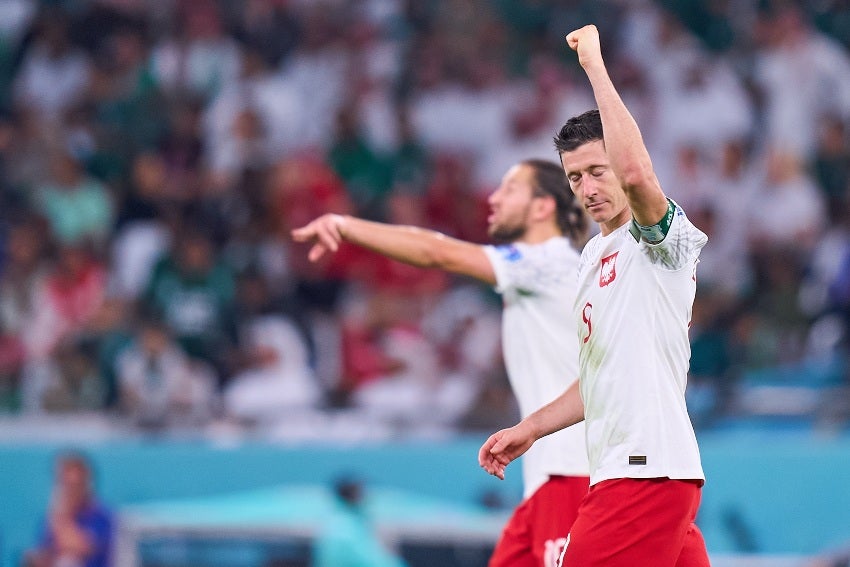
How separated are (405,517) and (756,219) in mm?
3770

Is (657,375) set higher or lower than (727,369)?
lower

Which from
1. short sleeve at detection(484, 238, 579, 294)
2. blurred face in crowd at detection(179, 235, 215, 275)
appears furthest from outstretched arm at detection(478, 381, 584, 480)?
blurred face in crowd at detection(179, 235, 215, 275)

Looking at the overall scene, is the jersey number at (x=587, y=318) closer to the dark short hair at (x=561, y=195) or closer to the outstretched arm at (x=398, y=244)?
the outstretched arm at (x=398, y=244)

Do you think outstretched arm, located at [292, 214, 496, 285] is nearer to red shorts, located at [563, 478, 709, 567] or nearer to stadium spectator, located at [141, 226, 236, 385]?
red shorts, located at [563, 478, 709, 567]

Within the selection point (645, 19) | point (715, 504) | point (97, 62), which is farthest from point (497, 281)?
point (97, 62)

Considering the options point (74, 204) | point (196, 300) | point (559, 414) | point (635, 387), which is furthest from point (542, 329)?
point (74, 204)

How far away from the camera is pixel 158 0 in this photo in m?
13.7

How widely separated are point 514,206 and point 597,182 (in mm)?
1510

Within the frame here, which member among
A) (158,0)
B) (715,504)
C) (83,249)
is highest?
(158,0)

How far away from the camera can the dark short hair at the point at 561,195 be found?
5.99 metres

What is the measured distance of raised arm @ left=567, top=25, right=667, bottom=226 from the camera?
4.01 m

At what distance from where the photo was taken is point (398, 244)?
18.4ft

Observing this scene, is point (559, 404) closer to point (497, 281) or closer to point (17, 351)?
point (497, 281)

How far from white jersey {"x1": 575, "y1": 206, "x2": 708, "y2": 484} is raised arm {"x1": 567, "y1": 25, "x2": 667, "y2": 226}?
21 cm
